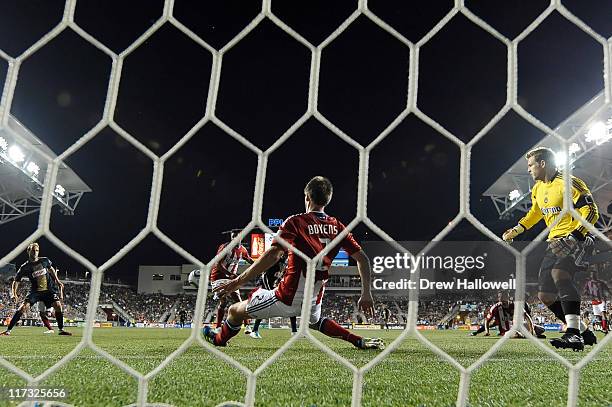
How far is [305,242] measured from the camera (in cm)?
166

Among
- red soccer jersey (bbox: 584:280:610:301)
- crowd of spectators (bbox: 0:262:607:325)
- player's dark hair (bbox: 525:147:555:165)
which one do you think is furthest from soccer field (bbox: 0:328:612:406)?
crowd of spectators (bbox: 0:262:607:325)

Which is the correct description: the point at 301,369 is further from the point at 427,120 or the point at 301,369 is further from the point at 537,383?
the point at 427,120

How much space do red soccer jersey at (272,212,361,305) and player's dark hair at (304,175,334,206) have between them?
6cm

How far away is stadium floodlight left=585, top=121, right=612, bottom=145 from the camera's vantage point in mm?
7918

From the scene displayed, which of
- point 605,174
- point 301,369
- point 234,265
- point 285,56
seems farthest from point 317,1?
point 605,174

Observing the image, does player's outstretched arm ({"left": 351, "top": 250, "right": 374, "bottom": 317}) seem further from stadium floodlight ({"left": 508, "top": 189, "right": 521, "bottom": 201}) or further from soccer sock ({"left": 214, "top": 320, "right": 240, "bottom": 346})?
stadium floodlight ({"left": 508, "top": 189, "right": 521, "bottom": 201})

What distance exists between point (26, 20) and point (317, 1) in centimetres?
661

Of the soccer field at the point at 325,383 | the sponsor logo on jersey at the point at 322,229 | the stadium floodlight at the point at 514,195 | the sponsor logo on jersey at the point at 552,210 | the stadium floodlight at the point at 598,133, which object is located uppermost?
the stadium floodlight at the point at 514,195

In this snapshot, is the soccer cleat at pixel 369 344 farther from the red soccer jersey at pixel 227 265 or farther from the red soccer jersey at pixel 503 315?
the red soccer jersey at pixel 503 315

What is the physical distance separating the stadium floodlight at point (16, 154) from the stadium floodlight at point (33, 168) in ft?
1.05

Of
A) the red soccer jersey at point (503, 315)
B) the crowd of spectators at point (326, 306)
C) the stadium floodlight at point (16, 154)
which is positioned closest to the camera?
the red soccer jersey at point (503, 315)

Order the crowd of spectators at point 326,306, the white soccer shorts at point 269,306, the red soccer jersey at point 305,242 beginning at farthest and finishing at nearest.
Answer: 1. the crowd of spectators at point 326,306
2. the white soccer shorts at point 269,306
3. the red soccer jersey at point 305,242

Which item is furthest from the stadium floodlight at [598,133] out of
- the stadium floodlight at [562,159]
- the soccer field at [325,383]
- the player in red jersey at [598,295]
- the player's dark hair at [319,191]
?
the player's dark hair at [319,191]

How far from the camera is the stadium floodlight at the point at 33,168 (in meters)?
10.4
